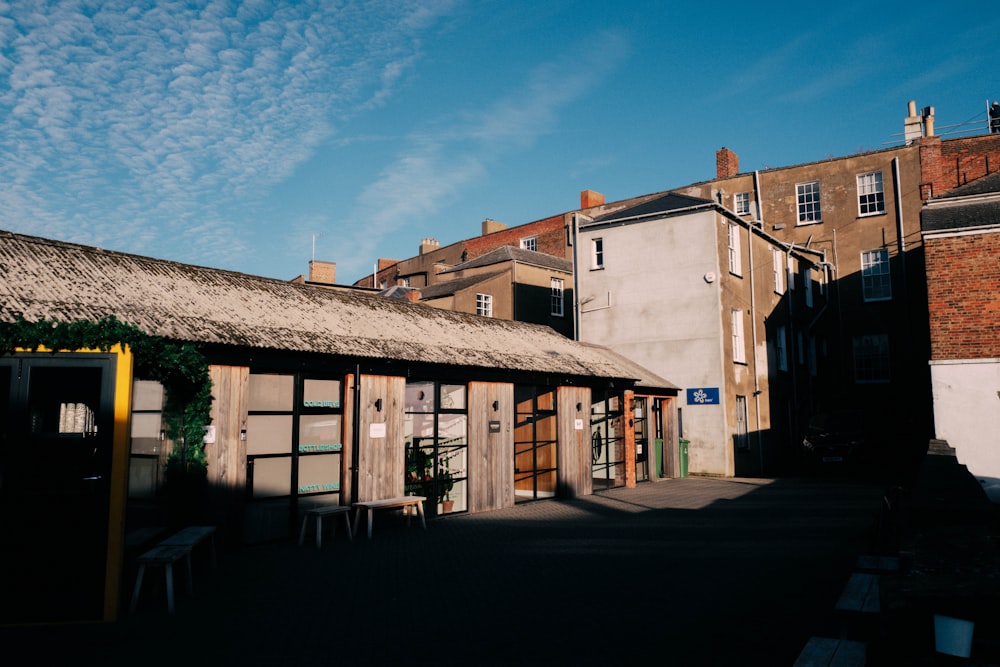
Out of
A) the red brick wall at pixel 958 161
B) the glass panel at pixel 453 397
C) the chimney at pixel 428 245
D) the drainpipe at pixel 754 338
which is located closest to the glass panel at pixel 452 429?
the glass panel at pixel 453 397

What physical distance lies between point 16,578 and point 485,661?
519 centimetres

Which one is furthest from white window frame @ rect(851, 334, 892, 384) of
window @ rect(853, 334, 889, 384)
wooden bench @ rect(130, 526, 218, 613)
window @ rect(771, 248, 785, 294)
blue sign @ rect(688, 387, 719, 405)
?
wooden bench @ rect(130, 526, 218, 613)

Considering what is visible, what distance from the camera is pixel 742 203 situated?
1465 inches

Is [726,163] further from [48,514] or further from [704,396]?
[48,514]

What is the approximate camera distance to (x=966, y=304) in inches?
688

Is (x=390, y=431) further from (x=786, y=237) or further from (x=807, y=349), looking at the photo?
(x=786, y=237)

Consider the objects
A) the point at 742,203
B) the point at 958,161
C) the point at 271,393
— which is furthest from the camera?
the point at 742,203

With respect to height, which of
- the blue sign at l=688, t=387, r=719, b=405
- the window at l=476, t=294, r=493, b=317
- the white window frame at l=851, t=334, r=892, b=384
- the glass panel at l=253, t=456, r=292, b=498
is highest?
the window at l=476, t=294, r=493, b=317

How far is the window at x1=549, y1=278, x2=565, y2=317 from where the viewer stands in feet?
127

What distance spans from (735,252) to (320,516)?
1940 centimetres

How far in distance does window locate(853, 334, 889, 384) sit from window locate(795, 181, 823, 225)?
5767 mm

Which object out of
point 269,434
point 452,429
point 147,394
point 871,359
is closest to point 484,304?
point 871,359

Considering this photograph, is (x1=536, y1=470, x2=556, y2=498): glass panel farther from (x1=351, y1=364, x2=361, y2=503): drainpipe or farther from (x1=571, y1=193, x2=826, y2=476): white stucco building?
(x1=571, y1=193, x2=826, y2=476): white stucco building

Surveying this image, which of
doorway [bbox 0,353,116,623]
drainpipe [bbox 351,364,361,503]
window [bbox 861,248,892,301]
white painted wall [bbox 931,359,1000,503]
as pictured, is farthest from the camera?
window [bbox 861,248,892,301]
